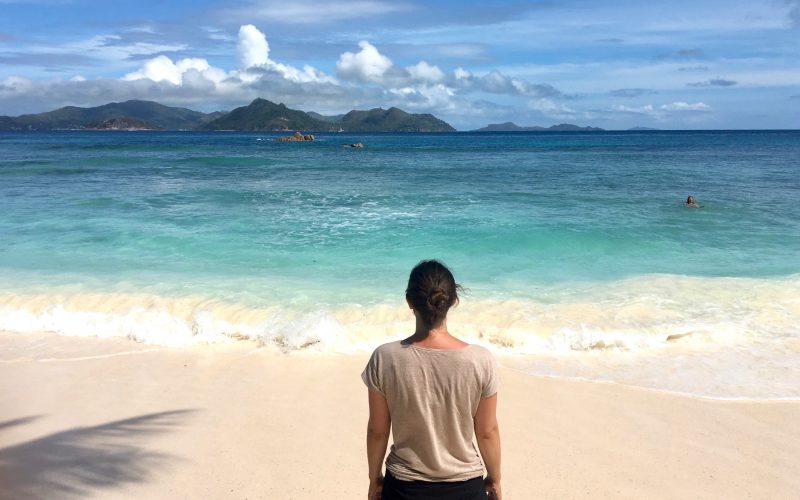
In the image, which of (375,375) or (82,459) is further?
(82,459)

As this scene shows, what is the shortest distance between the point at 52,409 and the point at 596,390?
18.0 feet

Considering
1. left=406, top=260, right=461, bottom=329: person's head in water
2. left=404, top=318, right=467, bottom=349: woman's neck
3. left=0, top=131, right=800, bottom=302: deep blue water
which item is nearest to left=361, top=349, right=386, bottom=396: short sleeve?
left=404, top=318, right=467, bottom=349: woman's neck

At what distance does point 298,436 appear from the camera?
18.0 ft

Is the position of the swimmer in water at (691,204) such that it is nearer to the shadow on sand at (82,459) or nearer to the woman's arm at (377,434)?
the shadow on sand at (82,459)

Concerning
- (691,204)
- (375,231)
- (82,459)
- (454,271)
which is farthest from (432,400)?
(691,204)

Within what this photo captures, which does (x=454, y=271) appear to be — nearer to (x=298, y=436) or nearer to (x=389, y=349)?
(x=298, y=436)

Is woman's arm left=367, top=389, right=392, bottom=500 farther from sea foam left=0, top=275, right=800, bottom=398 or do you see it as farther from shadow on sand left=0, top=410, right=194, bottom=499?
sea foam left=0, top=275, right=800, bottom=398

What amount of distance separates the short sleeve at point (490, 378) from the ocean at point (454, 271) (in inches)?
181

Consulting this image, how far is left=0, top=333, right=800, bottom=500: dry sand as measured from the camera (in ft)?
15.6

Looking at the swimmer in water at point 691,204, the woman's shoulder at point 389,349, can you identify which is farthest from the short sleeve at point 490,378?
the swimmer in water at point 691,204

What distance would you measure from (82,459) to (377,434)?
352 cm

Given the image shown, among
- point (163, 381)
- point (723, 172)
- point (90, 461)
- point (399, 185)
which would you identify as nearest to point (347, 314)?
point (163, 381)

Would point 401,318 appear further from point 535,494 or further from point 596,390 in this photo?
point 535,494

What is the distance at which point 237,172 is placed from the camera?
113 ft
